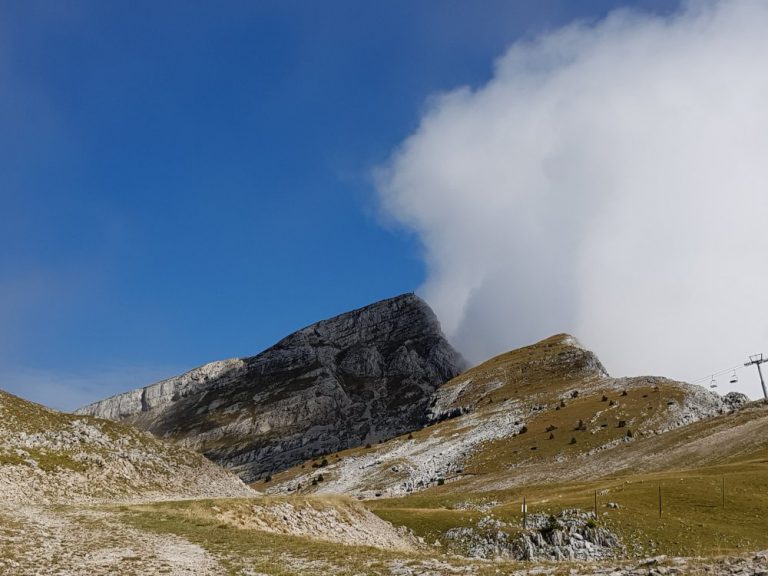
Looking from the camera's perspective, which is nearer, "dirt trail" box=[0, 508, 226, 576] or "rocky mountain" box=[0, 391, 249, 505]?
"dirt trail" box=[0, 508, 226, 576]

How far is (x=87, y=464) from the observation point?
56.8 m

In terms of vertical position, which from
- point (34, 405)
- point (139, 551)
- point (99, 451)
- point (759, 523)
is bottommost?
point (759, 523)

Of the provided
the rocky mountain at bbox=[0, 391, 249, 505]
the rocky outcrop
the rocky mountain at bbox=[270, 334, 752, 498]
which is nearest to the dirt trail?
the rocky mountain at bbox=[0, 391, 249, 505]

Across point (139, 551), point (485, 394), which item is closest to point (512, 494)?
point (139, 551)

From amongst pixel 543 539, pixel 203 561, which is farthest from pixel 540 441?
pixel 203 561

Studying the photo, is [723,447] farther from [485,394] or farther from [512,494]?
[485,394]

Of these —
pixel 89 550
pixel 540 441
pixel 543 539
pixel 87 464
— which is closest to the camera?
pixel 89 550

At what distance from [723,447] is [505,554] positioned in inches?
2192

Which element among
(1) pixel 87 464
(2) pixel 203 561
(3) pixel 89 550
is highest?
(1) pixel 87 464

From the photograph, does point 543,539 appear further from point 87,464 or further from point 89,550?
point 87,464

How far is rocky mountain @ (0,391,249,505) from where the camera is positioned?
160 ft

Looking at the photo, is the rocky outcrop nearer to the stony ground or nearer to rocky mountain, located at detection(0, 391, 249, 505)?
the stony ground

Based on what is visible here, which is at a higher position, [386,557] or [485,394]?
[485,394]

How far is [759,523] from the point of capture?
1722 inches
